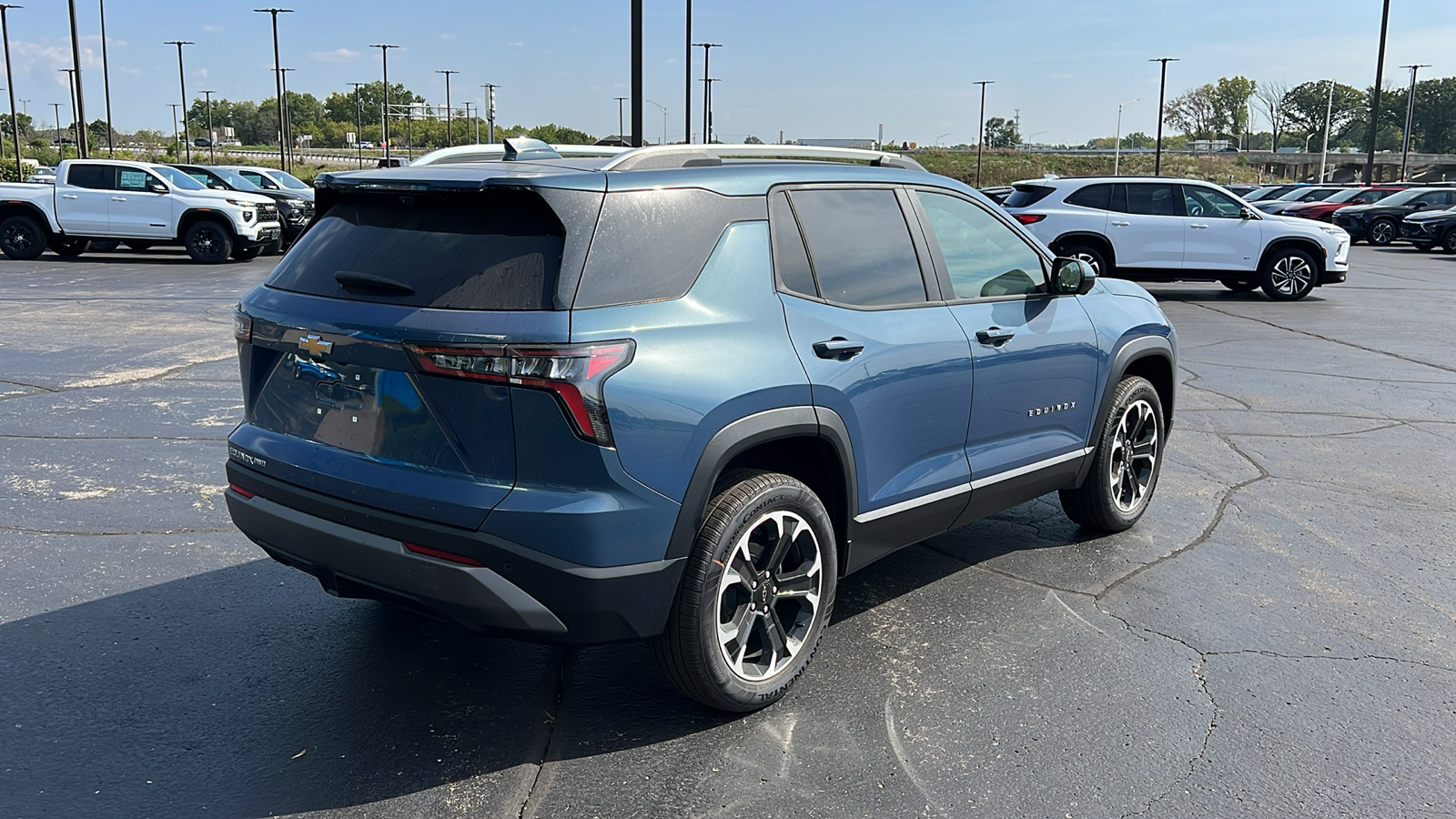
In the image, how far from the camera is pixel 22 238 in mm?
21828

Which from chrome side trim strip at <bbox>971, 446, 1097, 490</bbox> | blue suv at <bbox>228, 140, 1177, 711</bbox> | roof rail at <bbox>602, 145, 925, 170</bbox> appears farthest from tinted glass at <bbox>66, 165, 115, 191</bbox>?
chrome side trim strip at <bbox>971, 446, 1097, 490</bbox>

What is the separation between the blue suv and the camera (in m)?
3.08

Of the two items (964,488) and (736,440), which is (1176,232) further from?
(736,440)

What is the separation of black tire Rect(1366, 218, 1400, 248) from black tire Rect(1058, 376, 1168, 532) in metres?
32.4

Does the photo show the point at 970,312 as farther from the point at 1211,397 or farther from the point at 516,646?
the point at 1211,397

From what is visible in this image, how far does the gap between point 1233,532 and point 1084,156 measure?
415 ft

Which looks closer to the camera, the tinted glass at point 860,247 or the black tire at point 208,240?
the tinted glass at point 860,247

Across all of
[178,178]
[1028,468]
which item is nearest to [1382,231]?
[178,178]

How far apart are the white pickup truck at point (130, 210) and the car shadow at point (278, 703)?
61.6 feet

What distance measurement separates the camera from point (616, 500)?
3.10m

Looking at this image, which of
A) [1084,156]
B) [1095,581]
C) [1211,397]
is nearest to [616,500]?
[1095,581]

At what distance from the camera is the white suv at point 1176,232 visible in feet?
56.0

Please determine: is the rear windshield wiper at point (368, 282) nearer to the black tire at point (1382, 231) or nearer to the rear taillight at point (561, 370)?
the rear taillight at point (561, 370)

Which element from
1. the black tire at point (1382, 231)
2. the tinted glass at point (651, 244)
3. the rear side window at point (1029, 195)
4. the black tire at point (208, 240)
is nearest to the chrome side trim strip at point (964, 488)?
the tinted glass at point (651, 244)
